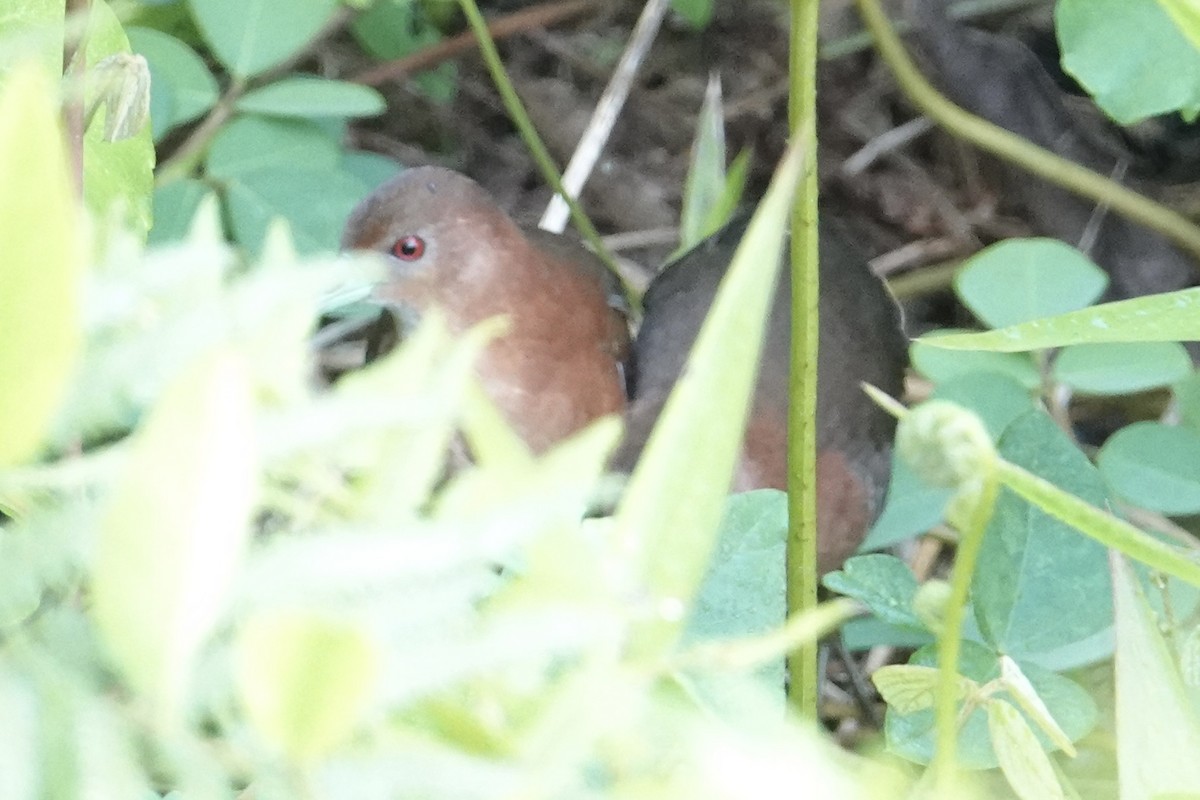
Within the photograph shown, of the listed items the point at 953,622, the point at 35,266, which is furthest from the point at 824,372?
the point at 35,266

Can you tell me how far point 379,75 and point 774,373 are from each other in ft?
2.01

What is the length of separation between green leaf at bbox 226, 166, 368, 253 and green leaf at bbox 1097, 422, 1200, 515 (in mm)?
645

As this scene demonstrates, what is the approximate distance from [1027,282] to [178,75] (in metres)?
0.73

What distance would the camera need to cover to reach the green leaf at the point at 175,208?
99cm

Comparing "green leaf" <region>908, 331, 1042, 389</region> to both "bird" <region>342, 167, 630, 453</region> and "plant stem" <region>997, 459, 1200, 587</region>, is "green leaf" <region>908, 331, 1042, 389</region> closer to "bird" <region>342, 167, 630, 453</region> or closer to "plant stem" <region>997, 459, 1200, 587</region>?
"bird" <region>342, 167, 630, 453</region>

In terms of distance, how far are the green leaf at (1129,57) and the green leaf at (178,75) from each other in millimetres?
696

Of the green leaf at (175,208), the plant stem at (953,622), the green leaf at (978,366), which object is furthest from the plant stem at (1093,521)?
the green leaf at (175,208)

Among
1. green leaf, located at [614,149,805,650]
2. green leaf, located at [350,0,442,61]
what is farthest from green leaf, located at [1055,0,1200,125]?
green leaf, located at [614,149,805,650]

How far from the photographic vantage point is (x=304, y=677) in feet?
0.48

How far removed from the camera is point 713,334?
8.3 inches

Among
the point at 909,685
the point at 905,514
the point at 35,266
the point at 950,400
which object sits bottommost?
the point at 905,514

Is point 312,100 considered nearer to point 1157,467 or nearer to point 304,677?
point 1157,467

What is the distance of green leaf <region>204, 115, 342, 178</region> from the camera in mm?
1067

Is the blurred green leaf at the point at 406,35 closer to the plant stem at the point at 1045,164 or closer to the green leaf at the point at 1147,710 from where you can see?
the plant stem at the point at 1045,164
